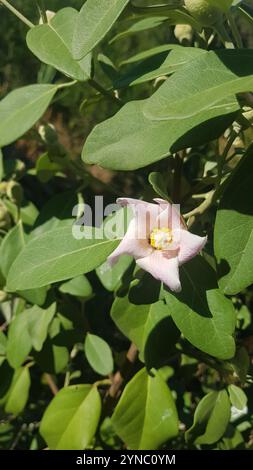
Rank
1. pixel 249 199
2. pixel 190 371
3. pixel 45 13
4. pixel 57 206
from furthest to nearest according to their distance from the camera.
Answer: pixel 190 371, pixel 57 206, pixel 45 13, pixel 249 199

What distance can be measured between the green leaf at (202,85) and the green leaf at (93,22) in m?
0.10

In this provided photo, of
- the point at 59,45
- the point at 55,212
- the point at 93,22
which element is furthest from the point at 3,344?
the point at 93,22

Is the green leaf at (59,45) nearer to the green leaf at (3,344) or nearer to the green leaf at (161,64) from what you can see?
the green leaf at (161,64)

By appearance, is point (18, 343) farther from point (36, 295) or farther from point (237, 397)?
point (237, 397)

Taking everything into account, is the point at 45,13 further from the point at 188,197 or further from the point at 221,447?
the point at 221,447

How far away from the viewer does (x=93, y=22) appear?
716 millimetres

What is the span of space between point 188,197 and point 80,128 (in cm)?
99

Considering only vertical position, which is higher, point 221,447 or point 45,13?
point 45,13

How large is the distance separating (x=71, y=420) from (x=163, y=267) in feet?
2.07

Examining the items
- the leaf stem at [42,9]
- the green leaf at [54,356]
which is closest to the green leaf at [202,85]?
the leaf stem at [42,9]

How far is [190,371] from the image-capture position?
1.48 m

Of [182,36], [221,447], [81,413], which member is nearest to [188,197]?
[182,36]

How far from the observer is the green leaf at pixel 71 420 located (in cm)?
120

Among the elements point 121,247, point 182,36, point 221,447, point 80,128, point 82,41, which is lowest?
point 221,447
